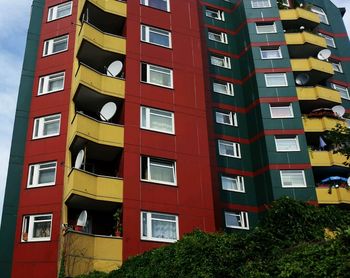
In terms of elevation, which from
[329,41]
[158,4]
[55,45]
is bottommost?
[55,45]

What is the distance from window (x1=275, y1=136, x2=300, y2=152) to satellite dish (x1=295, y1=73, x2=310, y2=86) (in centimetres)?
570

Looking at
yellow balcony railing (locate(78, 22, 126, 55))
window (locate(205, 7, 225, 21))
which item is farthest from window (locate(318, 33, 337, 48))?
yellow balcony railing (locate(78, 22, 126, 55))

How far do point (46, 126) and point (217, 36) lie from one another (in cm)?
1877

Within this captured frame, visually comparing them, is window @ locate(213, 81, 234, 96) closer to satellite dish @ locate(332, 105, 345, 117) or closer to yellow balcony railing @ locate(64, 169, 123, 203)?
satellite dish @ locate(332, 105, 345, 117)

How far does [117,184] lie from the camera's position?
23.3 meters

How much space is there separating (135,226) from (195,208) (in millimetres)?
3593

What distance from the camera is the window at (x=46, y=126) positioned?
27.1 m

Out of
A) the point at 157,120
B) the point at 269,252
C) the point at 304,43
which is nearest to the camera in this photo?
the point at 269,252

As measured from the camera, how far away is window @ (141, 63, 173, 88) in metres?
27.3

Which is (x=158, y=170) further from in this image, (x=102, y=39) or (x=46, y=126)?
(x=102, y=39)

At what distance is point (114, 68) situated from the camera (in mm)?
26703

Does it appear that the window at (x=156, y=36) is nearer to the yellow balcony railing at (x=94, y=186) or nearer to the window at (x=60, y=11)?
the window at (x=60, y=11)

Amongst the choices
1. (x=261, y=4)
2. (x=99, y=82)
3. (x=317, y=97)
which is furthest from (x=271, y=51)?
(x=99, y=82)

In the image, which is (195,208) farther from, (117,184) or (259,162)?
(259,162)
